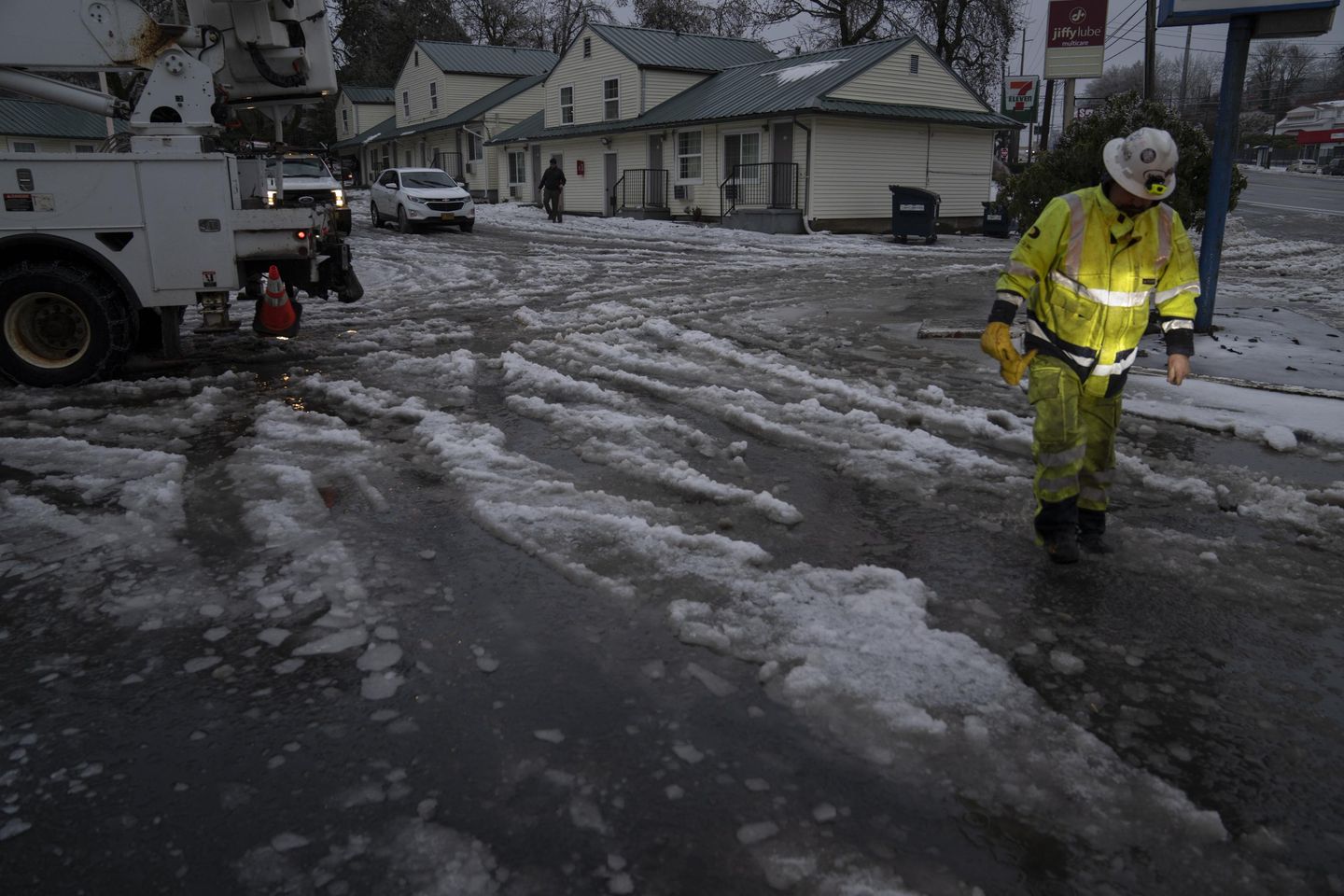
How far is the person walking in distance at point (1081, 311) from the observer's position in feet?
14.2

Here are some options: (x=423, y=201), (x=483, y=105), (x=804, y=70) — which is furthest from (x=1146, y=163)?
(x=483, y=105)

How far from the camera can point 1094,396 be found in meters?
4.48

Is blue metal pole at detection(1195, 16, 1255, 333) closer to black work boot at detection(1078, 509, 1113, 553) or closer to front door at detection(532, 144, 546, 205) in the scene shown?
black work boot at detection(1078, 509, 1113, 553)

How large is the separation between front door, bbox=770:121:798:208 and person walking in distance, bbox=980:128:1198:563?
2502 cm

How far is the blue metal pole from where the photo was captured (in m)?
9.54

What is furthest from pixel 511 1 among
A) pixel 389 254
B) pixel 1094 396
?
pixel 1094 396

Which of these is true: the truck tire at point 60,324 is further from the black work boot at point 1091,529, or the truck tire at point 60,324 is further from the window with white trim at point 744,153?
the window with white trim at point 744,153

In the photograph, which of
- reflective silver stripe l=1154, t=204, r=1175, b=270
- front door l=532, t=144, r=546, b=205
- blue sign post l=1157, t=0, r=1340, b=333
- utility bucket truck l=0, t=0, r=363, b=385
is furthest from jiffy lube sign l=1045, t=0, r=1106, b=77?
front door l=532, t=144, r=546, b=205

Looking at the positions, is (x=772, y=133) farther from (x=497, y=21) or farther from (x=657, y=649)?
(x=497, y=21)

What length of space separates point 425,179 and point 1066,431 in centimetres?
2595

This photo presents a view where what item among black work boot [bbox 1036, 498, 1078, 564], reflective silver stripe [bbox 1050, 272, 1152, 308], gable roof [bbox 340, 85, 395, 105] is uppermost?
gable roof [bbox 340, 85, 395, 105]

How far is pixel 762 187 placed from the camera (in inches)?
1161

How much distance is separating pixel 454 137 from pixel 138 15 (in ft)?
136

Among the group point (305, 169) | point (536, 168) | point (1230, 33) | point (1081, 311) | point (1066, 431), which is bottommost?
point (1066, 431)
